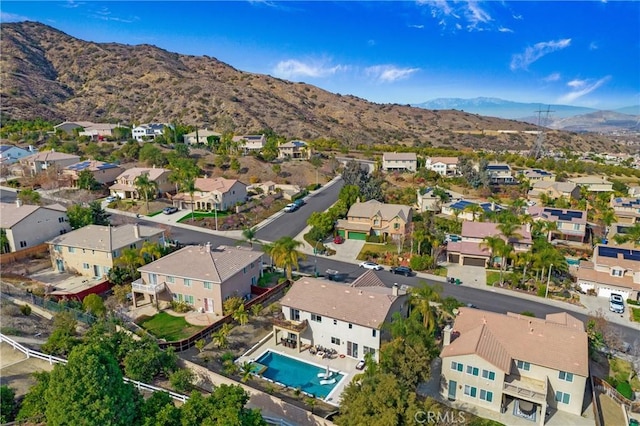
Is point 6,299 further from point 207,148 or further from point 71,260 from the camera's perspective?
point 207,148

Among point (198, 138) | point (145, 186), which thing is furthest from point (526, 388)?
point (198, 138)

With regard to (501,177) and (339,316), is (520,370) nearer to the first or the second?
(339,316)

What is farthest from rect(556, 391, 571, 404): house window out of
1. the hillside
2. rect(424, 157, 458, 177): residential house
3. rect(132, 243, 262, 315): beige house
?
the hillside

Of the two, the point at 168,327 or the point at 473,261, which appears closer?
the point at 168,327

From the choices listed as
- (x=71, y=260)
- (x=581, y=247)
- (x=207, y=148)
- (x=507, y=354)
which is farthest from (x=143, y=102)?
(x=507, y=354)

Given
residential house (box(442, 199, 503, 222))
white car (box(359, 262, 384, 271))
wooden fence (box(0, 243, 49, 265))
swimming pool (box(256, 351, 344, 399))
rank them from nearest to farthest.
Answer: swimming pool (box(256, 351, 344, 399)) → wooden fence (box(0, 243, 49, 265)) → white car (box(359, 262, 384, 271)) → residential house (box(442, 199, 503, 222))
